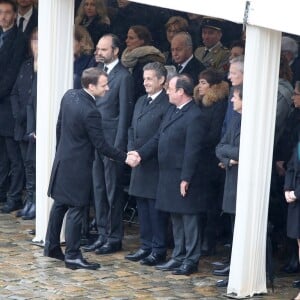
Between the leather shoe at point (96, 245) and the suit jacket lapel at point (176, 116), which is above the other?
the suit jacket lapel at point (176, 116)

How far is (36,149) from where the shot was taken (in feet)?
40.7

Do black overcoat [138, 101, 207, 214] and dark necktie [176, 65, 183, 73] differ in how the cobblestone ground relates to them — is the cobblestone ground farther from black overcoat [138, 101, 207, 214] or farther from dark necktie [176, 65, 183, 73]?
dark necktie [176, 65, 183, 73]

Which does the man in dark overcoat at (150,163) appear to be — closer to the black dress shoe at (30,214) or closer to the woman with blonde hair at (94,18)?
the black dress shoe at (30,214)

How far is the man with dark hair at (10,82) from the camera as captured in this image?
44.8 ft

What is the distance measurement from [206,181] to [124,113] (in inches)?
45.5

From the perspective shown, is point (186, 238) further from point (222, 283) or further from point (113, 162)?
point (113, 162)

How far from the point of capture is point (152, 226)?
11820 millimetres

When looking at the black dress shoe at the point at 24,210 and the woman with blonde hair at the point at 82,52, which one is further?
the black dress shoe at the point at 24,210

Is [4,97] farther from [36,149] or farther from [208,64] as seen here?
[208,64]

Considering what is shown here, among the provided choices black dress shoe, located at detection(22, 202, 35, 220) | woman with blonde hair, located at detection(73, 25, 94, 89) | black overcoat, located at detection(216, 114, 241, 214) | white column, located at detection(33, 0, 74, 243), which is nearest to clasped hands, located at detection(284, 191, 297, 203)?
black overcoat, located at detection(216, 114, 241, 214)

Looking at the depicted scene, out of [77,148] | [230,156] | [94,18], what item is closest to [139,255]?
[77,148]

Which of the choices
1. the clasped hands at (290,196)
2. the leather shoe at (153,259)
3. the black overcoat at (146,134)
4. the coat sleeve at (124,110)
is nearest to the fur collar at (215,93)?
the black overcoat at (146,134)

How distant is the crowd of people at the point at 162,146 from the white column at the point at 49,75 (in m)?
0.39

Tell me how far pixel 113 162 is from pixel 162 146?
→ 3.05 ft
